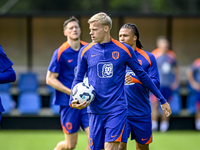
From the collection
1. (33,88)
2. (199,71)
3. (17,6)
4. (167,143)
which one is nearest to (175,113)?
(199,71)

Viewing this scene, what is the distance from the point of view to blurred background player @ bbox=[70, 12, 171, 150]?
14.9 feet

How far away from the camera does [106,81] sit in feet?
15.0

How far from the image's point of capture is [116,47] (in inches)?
184

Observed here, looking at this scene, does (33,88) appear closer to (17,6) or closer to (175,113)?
(17,6)

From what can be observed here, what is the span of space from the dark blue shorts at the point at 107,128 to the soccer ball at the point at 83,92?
0.97 ft

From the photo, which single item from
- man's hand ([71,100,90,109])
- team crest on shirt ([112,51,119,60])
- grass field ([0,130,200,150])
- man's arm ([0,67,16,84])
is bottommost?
grass field ([0,130,200,150])

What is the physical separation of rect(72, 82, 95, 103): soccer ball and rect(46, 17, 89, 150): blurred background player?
1346 mm

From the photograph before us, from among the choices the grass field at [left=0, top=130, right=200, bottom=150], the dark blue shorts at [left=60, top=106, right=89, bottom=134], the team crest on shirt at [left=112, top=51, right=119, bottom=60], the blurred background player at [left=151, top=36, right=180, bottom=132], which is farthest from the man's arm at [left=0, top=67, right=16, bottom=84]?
the blurred background player at [left=151, top=36, right=180, bottom=132]

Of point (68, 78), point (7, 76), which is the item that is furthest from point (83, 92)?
point (68, 78)

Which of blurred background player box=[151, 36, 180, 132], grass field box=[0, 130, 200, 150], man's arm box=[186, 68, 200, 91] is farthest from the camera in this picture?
man's arm box=[186, 68, 200, 91]

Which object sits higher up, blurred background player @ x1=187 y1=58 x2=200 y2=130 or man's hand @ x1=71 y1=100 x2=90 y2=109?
man's hand @ x1=71 y1=100 x2=90 y2=109

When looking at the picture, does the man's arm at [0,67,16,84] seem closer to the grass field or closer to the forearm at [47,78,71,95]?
the forearm at [47,78,71,95]

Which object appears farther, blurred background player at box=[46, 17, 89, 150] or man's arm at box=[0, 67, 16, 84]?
blurred background player at box=[46, 17, 89, 150]

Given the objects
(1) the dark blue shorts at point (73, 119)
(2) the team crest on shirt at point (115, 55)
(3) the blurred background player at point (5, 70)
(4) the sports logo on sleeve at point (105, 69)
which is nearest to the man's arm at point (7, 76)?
(3) the blurred background player at point (5, 70)
